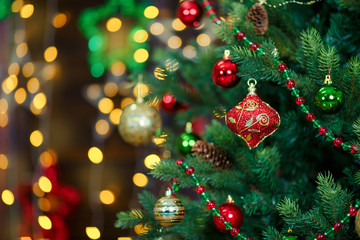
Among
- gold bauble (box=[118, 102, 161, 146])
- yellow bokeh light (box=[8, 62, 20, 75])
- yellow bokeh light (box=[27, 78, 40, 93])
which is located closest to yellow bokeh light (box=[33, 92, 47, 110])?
yellow bokeh light (box=[27, 78, 40, 93])

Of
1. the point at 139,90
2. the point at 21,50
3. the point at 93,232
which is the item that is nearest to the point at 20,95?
the point at 21,50

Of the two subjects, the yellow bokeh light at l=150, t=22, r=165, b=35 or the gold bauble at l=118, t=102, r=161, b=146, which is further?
the yellow bokeh light at l=150, t=22, r=165, b=35

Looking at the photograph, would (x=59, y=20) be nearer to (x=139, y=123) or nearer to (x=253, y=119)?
(x=139, y=123)

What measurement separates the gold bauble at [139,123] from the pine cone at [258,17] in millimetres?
337

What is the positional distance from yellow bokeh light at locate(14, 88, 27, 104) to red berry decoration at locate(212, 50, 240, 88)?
1145 millimetres

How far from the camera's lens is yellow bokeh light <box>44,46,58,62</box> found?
5.31ft

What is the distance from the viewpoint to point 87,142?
160 centimetres

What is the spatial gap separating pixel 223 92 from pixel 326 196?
0.40m

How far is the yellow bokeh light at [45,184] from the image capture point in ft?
5.05

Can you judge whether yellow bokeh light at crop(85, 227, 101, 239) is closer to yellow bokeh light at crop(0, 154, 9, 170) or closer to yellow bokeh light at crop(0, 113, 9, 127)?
yellow bokeh light at crop(0, 154, 9, 170)

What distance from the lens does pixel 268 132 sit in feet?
2.18

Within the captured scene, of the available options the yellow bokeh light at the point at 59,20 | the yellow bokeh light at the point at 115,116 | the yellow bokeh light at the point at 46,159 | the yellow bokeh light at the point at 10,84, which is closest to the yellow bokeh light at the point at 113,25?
the yellow bokeh light at the point at 59,20

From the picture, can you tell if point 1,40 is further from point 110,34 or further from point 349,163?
point 349,163

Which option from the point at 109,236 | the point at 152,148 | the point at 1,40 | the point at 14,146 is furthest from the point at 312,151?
the point at 1,40
